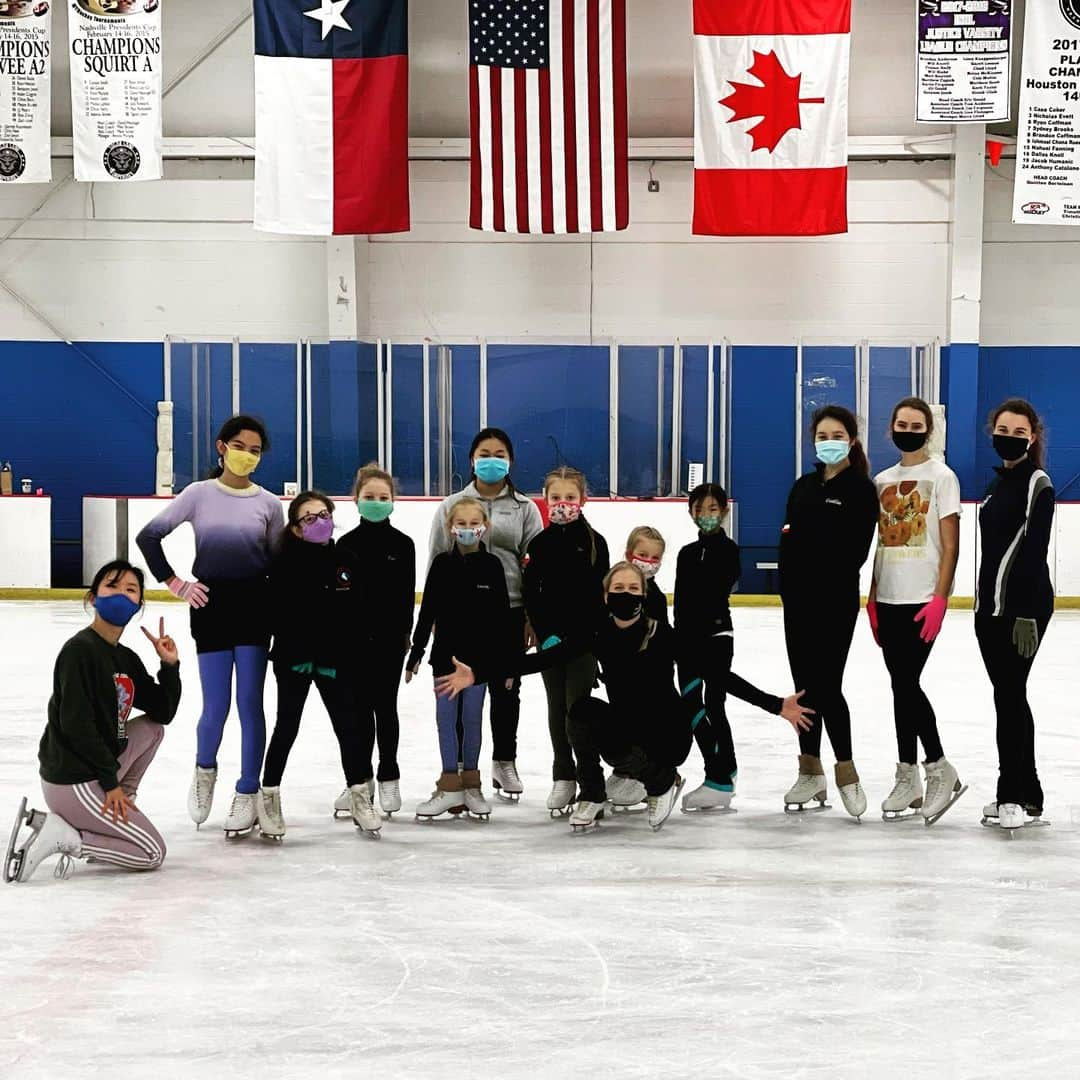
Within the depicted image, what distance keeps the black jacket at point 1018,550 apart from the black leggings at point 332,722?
2.46m

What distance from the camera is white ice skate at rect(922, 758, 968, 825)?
636 centimetres

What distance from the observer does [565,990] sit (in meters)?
4.25

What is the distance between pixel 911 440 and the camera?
6430 mm

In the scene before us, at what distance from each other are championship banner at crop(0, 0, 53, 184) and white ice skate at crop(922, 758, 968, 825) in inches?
441

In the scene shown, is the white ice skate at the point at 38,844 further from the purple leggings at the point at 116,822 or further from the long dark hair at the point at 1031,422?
the long dark hair at the point at 1031,422

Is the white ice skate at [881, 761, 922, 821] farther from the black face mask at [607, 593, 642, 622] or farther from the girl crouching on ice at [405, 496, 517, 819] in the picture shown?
the girl crouching on ice at [405, 496, 517, 819]

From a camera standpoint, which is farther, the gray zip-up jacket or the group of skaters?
the gray zip-up jacket

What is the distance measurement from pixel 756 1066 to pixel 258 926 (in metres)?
1.81

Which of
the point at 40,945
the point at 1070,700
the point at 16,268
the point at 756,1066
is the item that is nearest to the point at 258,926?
the point at 40,945

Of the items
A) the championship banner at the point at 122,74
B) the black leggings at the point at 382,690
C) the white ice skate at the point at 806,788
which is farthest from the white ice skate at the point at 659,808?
the championship banner at the point at 122,74

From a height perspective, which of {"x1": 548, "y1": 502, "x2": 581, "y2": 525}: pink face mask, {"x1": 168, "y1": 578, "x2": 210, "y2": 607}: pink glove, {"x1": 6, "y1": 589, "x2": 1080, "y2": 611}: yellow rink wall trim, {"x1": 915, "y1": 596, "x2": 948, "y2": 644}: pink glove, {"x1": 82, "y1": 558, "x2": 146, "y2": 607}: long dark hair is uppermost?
{"x1": 548, "y1": 502, "x2": 581, "y2": 525}: pink face mask

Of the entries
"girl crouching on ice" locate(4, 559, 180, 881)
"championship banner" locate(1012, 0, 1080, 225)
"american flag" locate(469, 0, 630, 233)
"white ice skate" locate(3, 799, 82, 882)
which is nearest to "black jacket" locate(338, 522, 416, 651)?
"girl crouching on ice" locate(4, 559, 180, 881)

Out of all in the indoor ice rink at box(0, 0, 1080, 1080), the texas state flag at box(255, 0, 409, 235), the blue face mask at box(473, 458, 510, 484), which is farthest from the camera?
the texas state flag at box(255, 0, 409, 235)

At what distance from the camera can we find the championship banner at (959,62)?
1369cm
